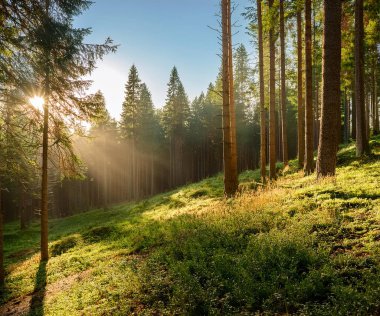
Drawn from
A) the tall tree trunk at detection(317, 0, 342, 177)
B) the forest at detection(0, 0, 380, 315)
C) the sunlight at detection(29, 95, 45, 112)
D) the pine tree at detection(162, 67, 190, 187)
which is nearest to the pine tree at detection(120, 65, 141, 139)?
the pine tree at detection(162, 67, 190, 187)

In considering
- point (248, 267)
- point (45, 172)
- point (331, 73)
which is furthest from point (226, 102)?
point (45, 172)

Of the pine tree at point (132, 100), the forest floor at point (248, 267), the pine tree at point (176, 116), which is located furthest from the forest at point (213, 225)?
the pine tree at point (176, 116)

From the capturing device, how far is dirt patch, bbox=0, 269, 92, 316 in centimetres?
863

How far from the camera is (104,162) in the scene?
52594 millimetres

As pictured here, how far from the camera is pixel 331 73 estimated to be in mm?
9727

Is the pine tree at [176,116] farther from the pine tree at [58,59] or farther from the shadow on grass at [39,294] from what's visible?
the shadow on grass at [39,294]

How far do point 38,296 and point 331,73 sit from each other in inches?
465

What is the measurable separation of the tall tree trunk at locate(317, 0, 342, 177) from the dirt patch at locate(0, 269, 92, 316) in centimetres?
911

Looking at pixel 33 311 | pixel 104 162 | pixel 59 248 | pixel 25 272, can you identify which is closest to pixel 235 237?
pixel 33 311

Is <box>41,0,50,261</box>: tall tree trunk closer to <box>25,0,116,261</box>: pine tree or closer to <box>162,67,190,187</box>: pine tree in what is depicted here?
<box>25,0,116,261</box>: pine tree

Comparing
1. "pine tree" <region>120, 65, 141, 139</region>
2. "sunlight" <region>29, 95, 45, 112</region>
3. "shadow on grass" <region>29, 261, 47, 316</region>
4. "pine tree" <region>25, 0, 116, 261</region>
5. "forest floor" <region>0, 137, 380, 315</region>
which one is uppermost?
"pine tree" <region>120, 65, 141, 139</region>

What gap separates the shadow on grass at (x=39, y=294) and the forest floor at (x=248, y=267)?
0.17 ft

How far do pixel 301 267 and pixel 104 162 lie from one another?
1975 inches

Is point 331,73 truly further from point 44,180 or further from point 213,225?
point 44,180
